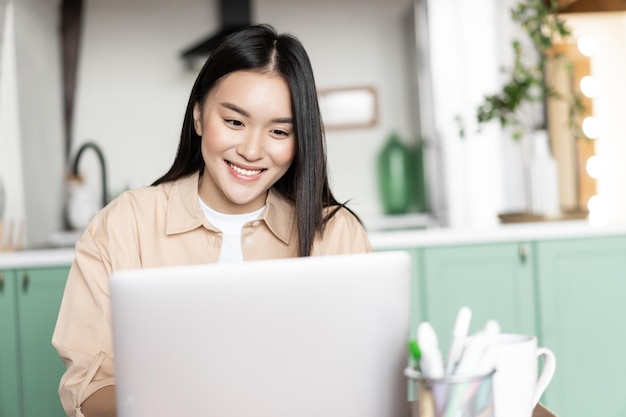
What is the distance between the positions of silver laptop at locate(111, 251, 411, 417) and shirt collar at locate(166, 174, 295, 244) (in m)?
0.79

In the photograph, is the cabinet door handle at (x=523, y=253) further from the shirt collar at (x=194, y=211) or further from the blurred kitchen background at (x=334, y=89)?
the shirt collar at (x=194, y=211)

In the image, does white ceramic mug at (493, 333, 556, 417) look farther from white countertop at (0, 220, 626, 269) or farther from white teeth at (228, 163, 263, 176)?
white countertop at (0, 220, 626, 269)

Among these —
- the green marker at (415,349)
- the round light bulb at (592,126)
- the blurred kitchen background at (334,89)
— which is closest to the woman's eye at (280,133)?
the green marker at (415,349)

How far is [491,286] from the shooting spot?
2.77 meters

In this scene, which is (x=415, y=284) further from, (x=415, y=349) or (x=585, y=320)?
(x=415, y=349)

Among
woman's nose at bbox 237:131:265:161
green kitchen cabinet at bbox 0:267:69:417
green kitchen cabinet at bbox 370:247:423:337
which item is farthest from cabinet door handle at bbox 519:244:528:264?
green kitchen cabinet at bbox 0:267:69:417

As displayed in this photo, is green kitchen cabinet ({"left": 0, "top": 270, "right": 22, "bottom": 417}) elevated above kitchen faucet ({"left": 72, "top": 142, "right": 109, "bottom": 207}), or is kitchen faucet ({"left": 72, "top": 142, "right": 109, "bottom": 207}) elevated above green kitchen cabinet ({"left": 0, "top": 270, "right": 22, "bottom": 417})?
kitchen faucet ({"left": 72, "top": 142, "right": 109, "bottom": 207})

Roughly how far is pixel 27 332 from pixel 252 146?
5.21 ft

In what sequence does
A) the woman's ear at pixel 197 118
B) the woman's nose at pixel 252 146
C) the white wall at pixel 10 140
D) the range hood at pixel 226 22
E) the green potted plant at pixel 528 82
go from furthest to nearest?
the range hood at pixel 226 22
the white wall at pixel 10 140
the green potted plant at pixel 528 82
the woman's ear at pixel 197 118
the woman's nose at pixel 252 146

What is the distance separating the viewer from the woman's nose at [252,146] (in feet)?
5.02

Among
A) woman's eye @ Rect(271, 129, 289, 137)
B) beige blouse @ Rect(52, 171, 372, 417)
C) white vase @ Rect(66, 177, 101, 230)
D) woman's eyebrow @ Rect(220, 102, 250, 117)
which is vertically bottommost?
beige blouse @ Rect(52, 171, 372, 417)

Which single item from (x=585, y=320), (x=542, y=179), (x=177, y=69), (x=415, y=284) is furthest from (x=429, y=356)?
(x=177, y=69)

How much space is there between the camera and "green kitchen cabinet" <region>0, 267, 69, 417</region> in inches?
106

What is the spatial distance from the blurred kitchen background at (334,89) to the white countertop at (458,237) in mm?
615
